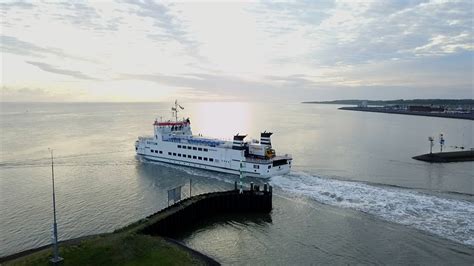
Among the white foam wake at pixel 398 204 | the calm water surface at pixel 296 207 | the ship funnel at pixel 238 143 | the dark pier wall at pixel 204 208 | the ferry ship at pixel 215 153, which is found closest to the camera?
the calm water surface at pixel 296 207

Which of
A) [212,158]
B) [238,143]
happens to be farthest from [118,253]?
[212,158]

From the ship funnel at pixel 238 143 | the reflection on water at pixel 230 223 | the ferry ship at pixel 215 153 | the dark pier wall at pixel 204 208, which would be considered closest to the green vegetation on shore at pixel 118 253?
the dark pier wall at pixel 204 208

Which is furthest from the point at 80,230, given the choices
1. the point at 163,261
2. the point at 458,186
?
the point at 458,186

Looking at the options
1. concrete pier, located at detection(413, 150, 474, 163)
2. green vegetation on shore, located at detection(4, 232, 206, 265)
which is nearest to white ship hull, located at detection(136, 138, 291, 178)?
green vegetation on shore, located at detection(4, 232, 206, 265)

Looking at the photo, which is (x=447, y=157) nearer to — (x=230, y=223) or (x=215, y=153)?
(x=215, y=153)

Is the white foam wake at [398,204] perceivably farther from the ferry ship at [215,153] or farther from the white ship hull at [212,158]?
the ferry ship at [215,153]

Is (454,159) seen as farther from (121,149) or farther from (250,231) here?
(121,149)

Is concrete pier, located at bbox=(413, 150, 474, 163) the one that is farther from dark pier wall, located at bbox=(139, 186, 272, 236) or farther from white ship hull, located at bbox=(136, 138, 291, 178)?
dark pier wall, located at bbox=(139, 186, 272, 236)
